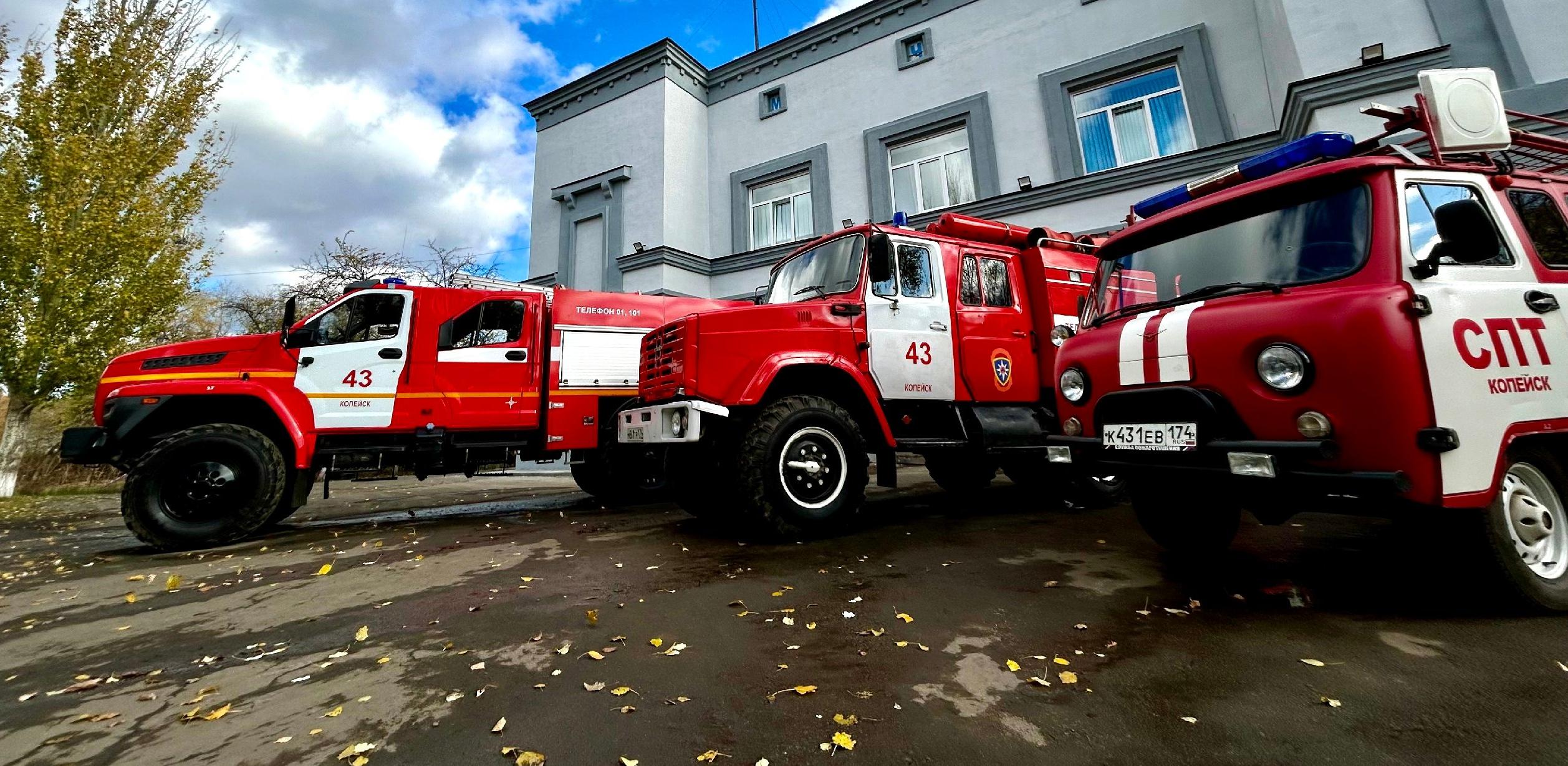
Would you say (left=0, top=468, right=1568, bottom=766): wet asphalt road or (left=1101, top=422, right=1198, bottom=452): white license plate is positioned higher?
(left=1101, top=422, right=1198, bottom=452): white license plate

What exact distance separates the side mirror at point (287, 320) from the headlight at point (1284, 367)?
8.28 m

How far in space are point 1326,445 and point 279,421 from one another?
860 cm

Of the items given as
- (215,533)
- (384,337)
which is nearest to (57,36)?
(384,337)

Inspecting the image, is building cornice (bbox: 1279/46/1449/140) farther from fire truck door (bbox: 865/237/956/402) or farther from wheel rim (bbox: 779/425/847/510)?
wheel rim (bbox: 779/425/847/510)

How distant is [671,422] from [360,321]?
14.9 ft

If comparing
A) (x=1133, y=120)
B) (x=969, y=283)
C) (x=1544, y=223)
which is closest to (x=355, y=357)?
(x=969, y=283)

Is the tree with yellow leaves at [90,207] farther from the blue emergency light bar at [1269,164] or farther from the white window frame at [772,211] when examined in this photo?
the blue emergency light bar at [1269,164]

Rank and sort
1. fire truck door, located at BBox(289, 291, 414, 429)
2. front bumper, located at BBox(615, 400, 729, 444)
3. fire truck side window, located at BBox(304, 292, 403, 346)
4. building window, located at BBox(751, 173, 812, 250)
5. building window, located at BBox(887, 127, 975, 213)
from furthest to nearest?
building window, located at BBox(751, 173, 812, 250), building window, located at BBox(887, 127, 975, 213), fire truck side window, located at BBox(304, 292, 403, 346), fire truck door, located at BBox(289, 291, 414, 429), front bumper, located at BBox(615, 400, 729, 444)

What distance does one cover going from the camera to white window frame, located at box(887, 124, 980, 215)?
12493 mm

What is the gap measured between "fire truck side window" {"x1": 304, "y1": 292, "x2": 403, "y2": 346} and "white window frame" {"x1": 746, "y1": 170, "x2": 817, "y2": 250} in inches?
353

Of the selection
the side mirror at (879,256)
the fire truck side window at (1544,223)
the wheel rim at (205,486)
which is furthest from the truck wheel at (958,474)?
the wheel rim at (205,486)

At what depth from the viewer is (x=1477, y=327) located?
8.89ft

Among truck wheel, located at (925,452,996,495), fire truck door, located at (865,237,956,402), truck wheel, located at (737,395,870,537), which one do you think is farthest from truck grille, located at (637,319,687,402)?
truck wheel, located at (925,452,996,495)

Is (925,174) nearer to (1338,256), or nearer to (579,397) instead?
(579,397)
